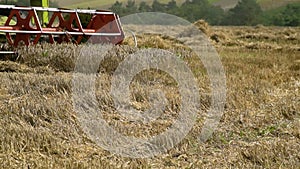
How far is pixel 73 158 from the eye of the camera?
136 inches

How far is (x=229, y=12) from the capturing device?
57844 mm

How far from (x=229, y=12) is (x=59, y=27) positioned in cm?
4991

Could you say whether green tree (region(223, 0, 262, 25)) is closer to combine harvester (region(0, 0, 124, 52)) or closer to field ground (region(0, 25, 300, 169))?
combine harvester (region(0, 0, 124, 52))

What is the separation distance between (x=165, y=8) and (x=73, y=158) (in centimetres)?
6154

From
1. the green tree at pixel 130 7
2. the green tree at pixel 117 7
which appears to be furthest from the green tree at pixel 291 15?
the green tree at pixel 117 7

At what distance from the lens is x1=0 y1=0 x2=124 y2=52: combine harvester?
8469 millimetres

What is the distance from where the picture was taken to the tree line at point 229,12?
2103 inches

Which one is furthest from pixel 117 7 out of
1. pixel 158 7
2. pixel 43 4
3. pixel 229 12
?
pixel 43 4

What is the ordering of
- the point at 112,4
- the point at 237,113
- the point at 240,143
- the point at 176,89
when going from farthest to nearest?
the point at 112,4, the point at 176,89, the point at 237,113, the point at 240,143

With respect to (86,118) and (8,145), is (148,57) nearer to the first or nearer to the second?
(86,118)

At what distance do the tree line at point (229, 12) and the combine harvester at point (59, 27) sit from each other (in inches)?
1664

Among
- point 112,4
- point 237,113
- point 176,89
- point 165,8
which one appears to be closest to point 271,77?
point 176,89

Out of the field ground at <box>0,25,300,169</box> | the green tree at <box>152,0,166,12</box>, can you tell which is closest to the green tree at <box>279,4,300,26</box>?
the green tree at <box>152,0,166,12</box>

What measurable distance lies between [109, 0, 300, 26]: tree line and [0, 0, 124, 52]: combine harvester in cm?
4225
